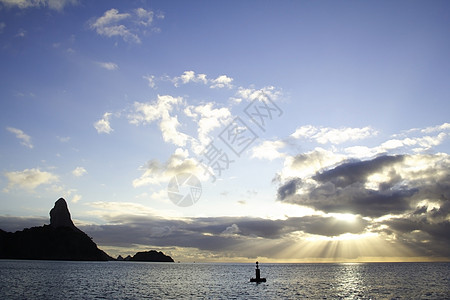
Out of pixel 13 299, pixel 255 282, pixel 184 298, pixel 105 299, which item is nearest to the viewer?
pixel 13 299

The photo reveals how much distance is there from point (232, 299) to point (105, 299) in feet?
70.2

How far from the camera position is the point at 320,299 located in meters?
58.1

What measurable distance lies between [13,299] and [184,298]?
88.0 feet

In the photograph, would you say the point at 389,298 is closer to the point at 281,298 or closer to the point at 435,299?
the point at 435,299

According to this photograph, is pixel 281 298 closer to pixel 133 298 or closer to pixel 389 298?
pixel 389 298

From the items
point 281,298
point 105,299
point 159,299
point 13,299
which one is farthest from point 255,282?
point 13,299

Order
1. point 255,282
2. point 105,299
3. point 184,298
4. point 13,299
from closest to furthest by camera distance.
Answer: point 13,299 → point 105,299 → point 184,298 → point 255,282

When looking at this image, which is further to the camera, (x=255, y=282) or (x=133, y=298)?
(x=255, y=282)

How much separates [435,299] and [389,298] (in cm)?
782

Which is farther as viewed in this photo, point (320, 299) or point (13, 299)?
point (320, 299)

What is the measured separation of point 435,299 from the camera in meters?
58.9

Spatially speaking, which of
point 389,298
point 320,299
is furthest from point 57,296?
point 389,298

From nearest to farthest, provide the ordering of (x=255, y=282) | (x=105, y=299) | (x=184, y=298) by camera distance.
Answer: (x=105, y=299) < (x=184, y=298) < (x=255, y=282)

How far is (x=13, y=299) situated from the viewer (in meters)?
50.0
